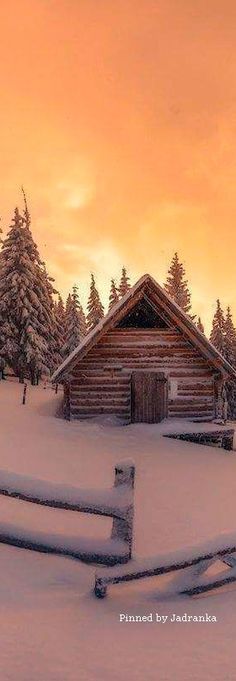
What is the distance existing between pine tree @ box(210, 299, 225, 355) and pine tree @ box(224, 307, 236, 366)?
0.56 meters

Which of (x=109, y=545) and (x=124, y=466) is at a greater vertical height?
(x=124, y=466)

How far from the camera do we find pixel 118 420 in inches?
640

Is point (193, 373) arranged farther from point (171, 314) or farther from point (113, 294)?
point (113, 294)

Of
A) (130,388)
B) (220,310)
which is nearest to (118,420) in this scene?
(130,388)

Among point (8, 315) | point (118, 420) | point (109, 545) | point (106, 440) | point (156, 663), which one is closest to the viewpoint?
point (156, 663)

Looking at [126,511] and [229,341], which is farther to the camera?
[229,341]

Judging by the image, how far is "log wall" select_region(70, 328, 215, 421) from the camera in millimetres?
16281

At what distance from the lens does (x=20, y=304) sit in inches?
1292

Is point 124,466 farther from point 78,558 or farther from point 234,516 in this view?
point 234,516

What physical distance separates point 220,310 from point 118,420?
39.3 metres

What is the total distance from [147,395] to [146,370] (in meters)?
0.95

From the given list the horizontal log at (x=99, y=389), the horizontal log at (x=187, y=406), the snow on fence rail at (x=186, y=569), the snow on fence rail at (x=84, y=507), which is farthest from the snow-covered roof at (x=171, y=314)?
the snow on fence rail at (x=186, y=569)

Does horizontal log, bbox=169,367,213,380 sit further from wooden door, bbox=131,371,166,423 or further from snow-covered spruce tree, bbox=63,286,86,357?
snow-covered spruce tree, bbox=63,286,86,357

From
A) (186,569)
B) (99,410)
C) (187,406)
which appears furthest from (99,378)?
(186,569)
